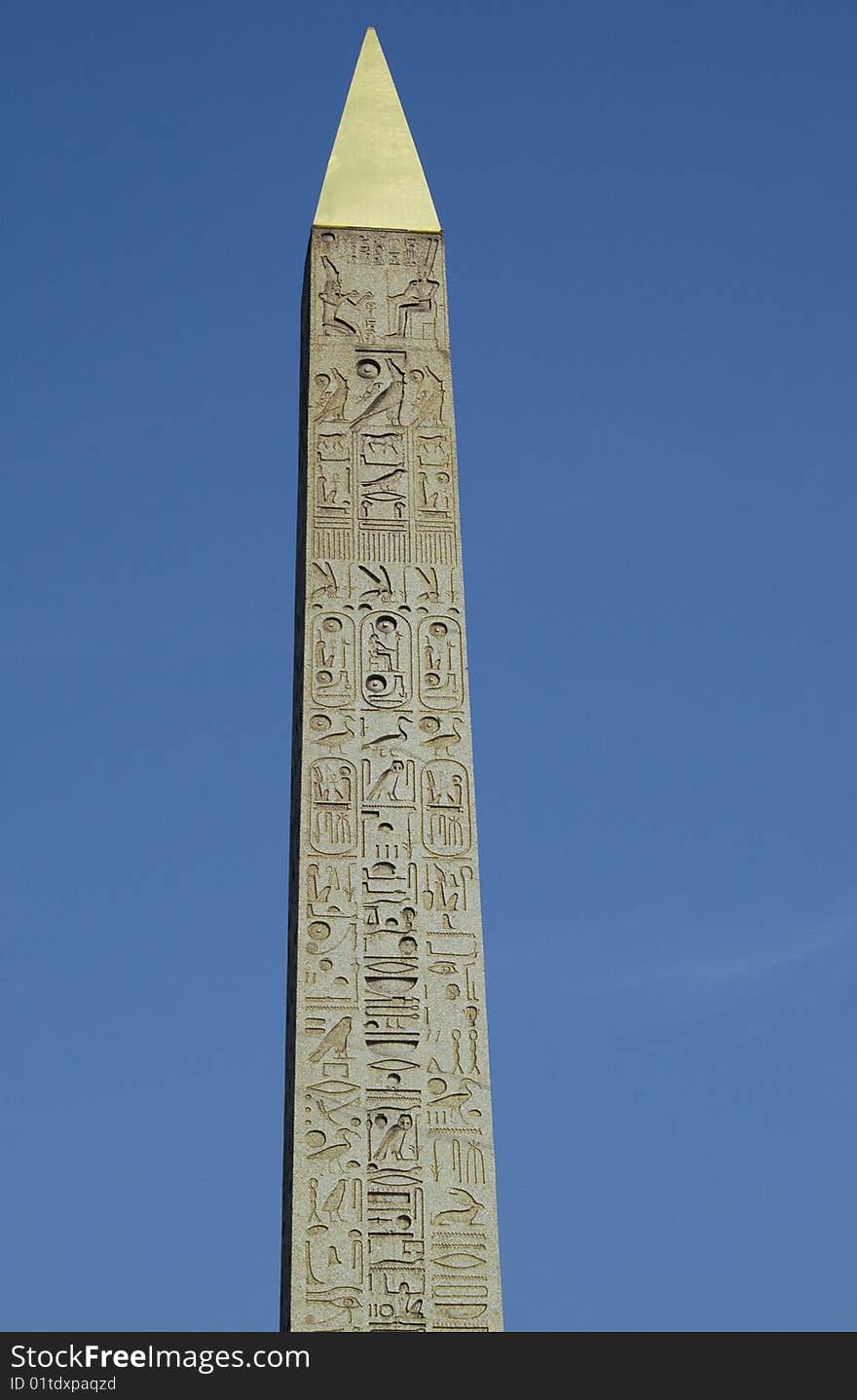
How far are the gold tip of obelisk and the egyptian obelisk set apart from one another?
0.10ft

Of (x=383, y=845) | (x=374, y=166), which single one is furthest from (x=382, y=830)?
(x=374, y=166)

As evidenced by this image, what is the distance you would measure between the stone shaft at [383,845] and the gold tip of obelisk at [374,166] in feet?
0.59

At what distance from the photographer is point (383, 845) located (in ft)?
49.7

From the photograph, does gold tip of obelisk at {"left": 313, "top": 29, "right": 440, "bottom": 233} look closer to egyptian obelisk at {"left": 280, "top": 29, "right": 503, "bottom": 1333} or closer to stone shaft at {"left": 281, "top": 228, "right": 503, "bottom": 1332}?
egyptian obelisk at {"left": 280, "top": 29, "right": 503, "bottom": 1333}

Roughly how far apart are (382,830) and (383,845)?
0.09m

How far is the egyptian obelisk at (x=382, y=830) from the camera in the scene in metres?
14.3

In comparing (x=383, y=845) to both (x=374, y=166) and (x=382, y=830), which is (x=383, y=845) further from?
(x=374, y=166)

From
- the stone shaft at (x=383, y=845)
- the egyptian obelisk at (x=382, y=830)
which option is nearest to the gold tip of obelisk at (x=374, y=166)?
the egyptian obelisk at (x=382, y=830)

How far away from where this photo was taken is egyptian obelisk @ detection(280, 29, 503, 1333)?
1434 centimetres

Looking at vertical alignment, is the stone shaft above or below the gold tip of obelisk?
below

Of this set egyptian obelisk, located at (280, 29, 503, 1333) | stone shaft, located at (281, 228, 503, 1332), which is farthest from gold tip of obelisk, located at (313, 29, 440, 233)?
stone shaft, located at (281, 228, 503, 1332)

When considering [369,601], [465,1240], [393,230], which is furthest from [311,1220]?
[393,230]
